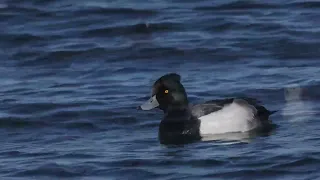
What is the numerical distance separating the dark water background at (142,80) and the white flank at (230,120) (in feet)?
0.87

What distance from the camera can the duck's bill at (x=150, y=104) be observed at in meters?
14.4

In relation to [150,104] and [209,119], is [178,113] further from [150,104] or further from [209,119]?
[209,119]

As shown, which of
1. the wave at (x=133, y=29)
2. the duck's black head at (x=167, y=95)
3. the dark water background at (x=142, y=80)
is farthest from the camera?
the wave at (x=133, y=29)

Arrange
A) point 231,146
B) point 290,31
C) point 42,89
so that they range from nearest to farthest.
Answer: point 231,146
point 42,89
point 290,31

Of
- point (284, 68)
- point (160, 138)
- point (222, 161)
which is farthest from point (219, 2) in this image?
point (222, 161)

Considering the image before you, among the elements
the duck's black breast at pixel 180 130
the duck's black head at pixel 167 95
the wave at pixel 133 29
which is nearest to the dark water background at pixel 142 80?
the wave at pixel 133 29

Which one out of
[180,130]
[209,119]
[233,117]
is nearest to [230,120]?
[233,117]

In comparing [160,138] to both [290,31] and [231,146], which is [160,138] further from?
[290,31]

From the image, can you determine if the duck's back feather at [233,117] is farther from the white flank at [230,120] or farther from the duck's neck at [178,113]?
the duck's neck at [178,113]

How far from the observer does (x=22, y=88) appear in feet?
54.6

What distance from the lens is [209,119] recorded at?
14.1 m

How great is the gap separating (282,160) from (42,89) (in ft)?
16.4

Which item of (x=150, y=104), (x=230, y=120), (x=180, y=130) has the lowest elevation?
(x=180, y=130)

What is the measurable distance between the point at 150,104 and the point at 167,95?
0.68 feet
